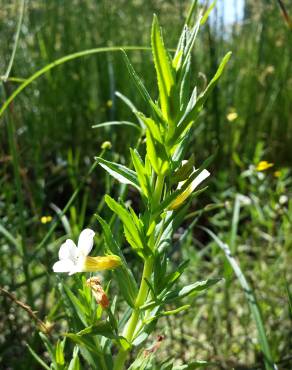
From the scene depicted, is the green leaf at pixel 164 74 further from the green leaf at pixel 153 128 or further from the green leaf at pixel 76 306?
the green leaf at pixel 76 306

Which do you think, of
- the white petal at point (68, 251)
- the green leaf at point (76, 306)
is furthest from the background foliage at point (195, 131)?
the white petal at point (68, 251)

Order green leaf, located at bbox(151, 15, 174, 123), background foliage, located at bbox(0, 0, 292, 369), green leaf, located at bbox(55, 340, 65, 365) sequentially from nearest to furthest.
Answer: green leaf, located at bbox(151, 15, 174, 123)
green leaf, located at bbox(55, 340, 65, 365)
background foliage, located at bbox(0, 0, 292, 369)

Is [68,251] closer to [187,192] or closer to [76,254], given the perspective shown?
[76,254]

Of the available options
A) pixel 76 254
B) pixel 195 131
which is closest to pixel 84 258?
pixel 76 254

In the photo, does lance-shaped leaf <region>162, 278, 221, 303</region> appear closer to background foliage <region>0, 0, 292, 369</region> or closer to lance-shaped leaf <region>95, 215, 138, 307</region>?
lance-shaped leaf <region>95, 215, 138, 307</region>

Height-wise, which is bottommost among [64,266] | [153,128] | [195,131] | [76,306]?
[195,131]

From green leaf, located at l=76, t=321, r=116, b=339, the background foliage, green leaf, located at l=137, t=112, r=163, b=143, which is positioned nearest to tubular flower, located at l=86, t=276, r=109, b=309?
green leaf, located at l=76, t=321, r=116, b=339

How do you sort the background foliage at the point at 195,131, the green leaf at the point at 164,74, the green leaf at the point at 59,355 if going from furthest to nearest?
the background foliage at the point at 195,131
the green leaf at the point at 59,355
the green leaf at the point at 164,74

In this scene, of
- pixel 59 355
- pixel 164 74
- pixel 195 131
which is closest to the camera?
pixel 164 74
